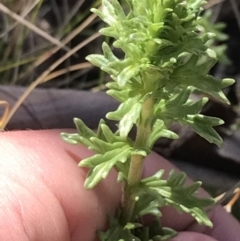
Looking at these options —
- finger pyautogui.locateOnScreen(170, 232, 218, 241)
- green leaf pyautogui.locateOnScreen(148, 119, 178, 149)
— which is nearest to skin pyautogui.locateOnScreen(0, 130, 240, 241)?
finger pyautogui.locateOnScreen(170, 232, 218, 241)

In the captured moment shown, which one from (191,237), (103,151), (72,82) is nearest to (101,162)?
(103,151)

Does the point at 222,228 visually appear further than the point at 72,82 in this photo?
No

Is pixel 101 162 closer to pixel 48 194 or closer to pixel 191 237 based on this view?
pixel 48 194

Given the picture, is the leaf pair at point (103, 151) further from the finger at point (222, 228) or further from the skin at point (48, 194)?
the finger at point (222, 228)

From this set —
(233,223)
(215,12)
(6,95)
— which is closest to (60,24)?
(6,95)

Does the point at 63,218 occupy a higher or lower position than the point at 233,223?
higher

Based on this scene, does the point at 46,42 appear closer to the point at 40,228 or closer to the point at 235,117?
the point at 235,117
